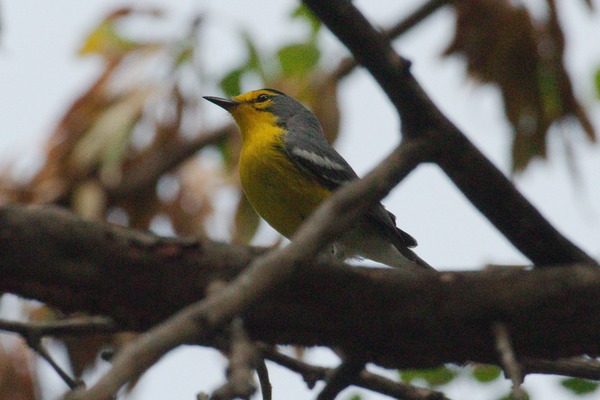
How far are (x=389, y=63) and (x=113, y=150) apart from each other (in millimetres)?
5279

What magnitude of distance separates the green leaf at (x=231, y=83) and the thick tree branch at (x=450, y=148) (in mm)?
2986

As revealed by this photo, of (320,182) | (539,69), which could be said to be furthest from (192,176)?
(539,69)

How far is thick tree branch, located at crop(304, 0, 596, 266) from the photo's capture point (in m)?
2.93

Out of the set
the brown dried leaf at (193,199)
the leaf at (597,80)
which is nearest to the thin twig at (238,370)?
the brown dried leaf at (193,199)

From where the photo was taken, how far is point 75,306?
2303 millimetres

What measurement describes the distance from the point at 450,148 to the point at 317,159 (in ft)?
8.97

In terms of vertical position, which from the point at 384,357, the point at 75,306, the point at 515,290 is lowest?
the point at 75,306

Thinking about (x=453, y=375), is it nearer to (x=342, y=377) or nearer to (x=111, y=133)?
(x=342, y=377)

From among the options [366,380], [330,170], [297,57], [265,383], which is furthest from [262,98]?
[265,383]

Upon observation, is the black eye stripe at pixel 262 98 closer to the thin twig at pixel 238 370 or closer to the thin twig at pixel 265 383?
the thin twig at pixel 265 383

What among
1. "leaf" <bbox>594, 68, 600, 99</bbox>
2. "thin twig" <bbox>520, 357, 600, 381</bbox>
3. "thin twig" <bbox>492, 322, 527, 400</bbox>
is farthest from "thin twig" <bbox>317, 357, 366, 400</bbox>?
"leaf" <bbox>594, 68, 600, 99</bbox>

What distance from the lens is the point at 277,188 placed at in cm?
547

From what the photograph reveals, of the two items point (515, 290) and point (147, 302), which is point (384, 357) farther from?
point (147, 302)

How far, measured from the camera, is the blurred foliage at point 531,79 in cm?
645
